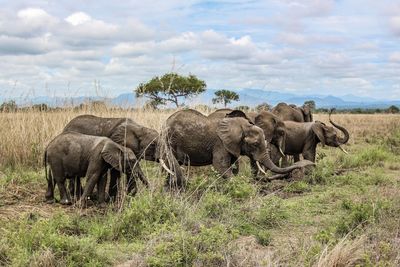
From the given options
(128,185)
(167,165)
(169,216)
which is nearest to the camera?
(169,216)

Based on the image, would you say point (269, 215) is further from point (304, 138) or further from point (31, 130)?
point (31, 130)

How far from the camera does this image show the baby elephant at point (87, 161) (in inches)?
315

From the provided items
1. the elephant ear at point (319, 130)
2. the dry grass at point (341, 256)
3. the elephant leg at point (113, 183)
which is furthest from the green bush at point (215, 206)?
the elephant ear at point (319, 130)

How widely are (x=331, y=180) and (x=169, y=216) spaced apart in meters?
5.21

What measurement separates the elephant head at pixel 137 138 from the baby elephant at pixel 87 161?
3.13ft

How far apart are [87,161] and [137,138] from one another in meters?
1.30

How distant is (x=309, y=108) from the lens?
16312 millimetres

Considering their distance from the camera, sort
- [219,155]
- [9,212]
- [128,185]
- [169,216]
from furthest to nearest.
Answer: [219,155] < [128,185] < [9,212] < [169,216]

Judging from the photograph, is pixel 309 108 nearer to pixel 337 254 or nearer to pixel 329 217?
pixel 329 217

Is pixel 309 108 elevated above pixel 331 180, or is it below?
above

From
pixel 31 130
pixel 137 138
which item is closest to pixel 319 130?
pixel 137 138

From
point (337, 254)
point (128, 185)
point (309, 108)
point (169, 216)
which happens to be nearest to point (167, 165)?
point (128, 185)

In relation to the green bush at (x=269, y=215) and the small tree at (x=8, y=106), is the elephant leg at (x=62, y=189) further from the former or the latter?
the small tree at (x=8, y=106)

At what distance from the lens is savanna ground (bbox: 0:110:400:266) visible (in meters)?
5.31
